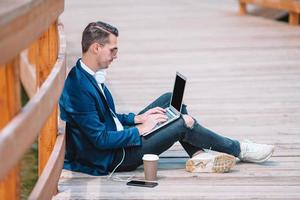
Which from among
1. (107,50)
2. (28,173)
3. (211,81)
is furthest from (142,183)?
(28,173)

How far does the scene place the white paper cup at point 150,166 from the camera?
16.8 feet

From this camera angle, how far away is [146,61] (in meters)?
9.87

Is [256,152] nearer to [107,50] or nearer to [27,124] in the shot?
[107,50]

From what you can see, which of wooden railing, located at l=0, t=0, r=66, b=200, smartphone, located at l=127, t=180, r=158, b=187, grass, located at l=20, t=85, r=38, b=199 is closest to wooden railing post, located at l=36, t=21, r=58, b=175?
wooden railing, located at l=0, t=0, r=66, b=200

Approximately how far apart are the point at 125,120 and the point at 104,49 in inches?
26.5

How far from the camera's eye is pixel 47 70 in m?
4.87

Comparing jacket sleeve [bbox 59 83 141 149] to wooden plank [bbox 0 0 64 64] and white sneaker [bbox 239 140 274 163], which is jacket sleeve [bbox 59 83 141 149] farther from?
white sneaker [bbox 239 140 274 163]

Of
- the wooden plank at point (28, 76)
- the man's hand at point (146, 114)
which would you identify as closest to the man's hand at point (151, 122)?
the man's hand at point (146, 114)

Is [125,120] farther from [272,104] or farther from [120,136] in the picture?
[272,104]

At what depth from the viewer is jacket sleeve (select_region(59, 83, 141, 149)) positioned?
5035 millimetres

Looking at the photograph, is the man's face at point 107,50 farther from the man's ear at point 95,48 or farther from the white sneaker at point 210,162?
the white sneaker at point 210,162

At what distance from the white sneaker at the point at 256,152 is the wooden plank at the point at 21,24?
167 cm

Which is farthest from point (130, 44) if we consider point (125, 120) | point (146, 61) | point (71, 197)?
point (71, 197)

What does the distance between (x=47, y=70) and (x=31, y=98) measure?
2.80 feet
